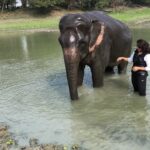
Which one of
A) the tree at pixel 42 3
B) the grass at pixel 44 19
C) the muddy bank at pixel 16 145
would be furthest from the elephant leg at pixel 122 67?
the tree at pixel 42 3

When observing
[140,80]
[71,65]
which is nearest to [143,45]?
[140,80]

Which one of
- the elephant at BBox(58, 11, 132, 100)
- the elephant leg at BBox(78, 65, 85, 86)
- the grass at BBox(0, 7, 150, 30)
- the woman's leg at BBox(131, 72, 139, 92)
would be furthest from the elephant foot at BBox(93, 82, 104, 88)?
the grass at BBox(0, 7, 150, 30)

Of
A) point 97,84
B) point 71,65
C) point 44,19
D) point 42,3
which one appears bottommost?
point 44,19

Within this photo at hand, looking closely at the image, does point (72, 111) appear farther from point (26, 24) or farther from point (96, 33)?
point (26, 24)

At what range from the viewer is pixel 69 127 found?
8625mm

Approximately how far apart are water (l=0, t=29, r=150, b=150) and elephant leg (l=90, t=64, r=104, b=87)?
18 cm

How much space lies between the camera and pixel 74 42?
9.64 metres

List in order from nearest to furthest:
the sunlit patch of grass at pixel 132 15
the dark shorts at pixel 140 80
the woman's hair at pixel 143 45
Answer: the woman's hair at pixel 143 45, the dark shorts at pixel 140 80, the sunlit patch of grass at pixel 132 15

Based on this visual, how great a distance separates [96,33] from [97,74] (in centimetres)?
104

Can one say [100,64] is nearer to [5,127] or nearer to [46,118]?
[46,118]

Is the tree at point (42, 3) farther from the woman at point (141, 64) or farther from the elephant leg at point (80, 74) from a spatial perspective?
the woman at point (141, 64)

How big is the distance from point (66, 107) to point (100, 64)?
5.18 ft

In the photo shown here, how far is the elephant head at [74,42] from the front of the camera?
9.62 metres

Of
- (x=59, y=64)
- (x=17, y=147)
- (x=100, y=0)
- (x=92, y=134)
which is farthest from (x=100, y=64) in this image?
(x=100, y=0)
